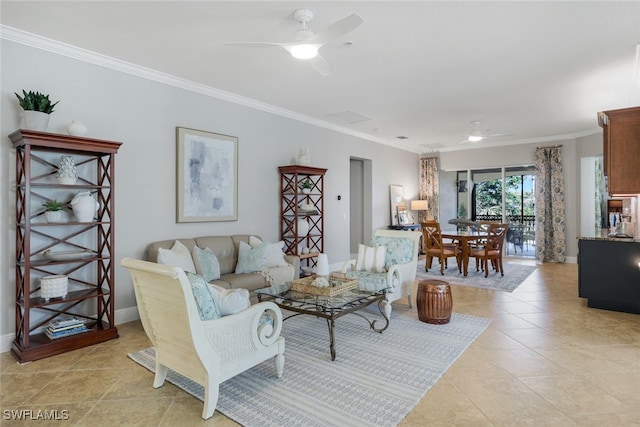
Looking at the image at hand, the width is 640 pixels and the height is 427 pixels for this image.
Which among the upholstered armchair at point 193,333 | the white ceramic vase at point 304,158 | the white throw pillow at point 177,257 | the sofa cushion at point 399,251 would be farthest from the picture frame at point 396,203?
the upholstered armchair at point 193,333

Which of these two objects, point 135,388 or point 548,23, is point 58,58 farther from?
point 548,23

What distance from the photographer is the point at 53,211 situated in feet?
10.2

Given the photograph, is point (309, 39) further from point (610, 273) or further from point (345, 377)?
point (610, 273)

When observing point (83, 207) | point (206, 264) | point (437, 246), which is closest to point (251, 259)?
point (206, 264)

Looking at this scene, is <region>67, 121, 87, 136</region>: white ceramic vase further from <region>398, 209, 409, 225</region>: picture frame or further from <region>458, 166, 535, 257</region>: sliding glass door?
<region>458, 166, 535, 257</region>: sliding glass door

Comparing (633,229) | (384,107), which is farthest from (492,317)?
(384,107)

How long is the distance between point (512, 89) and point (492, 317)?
2.98m

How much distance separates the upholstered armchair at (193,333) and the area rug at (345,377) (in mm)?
235

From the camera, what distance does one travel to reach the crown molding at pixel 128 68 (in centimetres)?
312

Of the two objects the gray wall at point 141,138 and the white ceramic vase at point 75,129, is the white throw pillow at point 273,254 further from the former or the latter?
the white ceramic vase at point 75,129

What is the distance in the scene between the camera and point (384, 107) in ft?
17.7

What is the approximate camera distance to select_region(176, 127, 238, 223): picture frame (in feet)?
14.1

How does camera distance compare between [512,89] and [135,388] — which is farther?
[512,89]

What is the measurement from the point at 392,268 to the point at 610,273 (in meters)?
2.73
